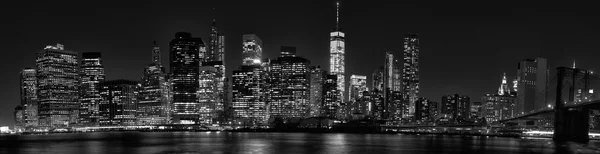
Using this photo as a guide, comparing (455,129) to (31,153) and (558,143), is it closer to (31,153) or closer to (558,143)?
(558,143)

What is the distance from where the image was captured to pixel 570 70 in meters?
91.1

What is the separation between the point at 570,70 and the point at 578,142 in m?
15.0

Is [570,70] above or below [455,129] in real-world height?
above

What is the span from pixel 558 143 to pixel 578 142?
2869mm

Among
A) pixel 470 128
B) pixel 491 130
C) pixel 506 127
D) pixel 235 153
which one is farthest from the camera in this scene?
pixel 470 128

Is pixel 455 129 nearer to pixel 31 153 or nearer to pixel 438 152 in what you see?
pixel 438 152

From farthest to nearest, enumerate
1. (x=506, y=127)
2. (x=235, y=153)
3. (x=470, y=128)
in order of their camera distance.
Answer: (x=470, y=128) < (x=506, y=127) < (x=235, y=153)

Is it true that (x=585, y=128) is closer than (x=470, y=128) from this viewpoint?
Yes

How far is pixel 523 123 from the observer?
159125 millimetres

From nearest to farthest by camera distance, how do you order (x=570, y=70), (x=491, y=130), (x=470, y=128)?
(x=570, y=70) < (x=491, y=130) < (x=470, y=128)

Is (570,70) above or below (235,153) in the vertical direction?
above

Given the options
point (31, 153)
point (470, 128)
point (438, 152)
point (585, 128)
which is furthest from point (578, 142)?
point (470, 128)

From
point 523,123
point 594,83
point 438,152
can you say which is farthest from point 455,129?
point 438,152

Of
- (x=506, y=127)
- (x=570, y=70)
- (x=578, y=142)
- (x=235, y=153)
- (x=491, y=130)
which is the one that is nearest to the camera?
(x=235, y=153)
